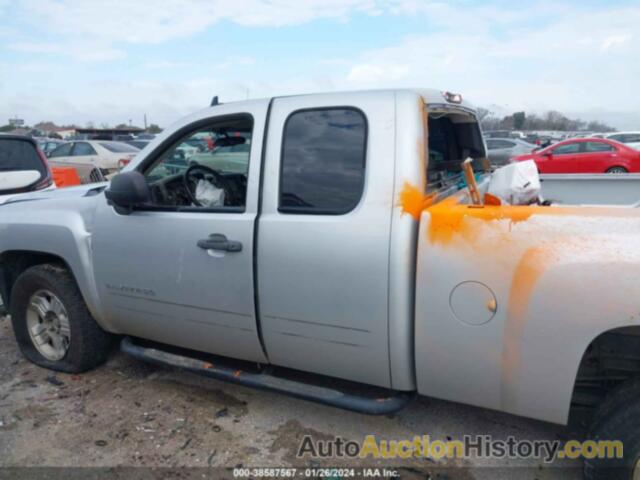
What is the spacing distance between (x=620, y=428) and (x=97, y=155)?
14.6m

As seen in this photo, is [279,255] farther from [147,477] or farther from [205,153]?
[147,477]

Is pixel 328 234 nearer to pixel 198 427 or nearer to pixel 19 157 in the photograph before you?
pixel 198 427

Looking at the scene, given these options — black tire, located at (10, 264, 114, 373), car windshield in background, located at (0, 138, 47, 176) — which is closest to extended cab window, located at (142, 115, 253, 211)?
black tire, located at (10, 264, 114, 373)

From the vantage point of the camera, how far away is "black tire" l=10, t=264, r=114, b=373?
346cm

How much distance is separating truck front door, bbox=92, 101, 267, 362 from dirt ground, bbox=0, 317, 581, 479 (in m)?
0.48

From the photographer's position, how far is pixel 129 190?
286cm

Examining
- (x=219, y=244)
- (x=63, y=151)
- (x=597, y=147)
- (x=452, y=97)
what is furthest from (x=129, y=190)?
(x=597, y=147)

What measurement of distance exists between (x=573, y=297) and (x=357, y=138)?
1258 mm

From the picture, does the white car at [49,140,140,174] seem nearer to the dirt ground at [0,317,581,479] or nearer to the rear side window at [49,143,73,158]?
the rear side window at [49,143,73,158]

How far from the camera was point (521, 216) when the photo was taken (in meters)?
2.07

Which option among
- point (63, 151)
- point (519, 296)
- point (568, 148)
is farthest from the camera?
point (63, 151)

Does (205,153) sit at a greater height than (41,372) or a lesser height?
greater

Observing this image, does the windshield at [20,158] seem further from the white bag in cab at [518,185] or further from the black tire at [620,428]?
the black tire at [620,428]

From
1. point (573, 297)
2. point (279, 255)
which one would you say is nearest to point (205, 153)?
point (279, 255)
